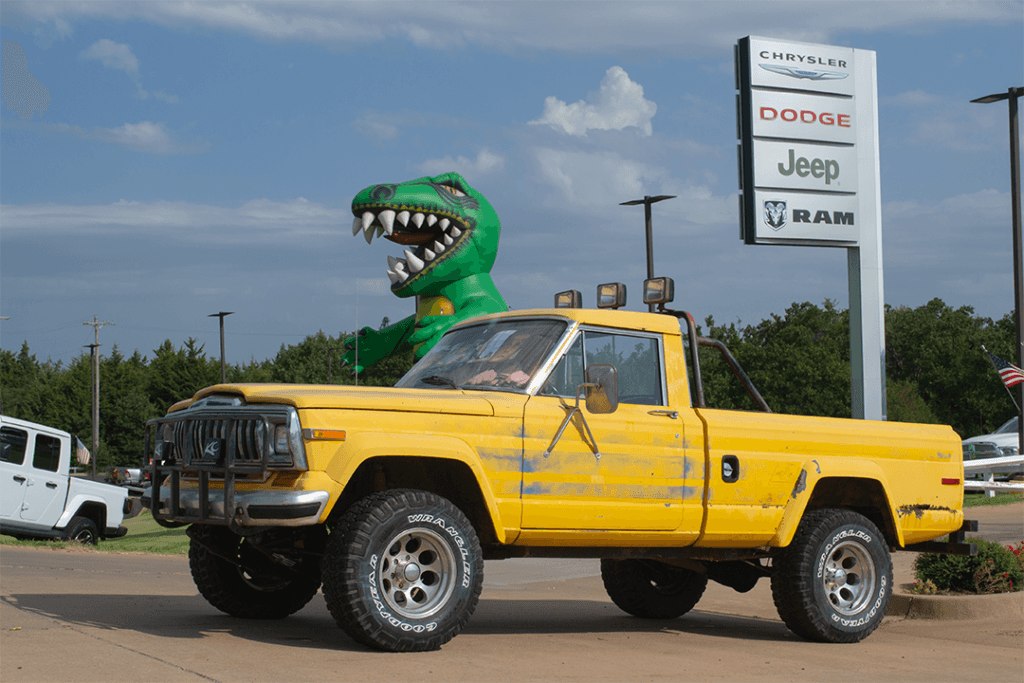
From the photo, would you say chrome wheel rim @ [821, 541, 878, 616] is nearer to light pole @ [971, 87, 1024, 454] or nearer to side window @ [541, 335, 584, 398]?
side window @ [541, 335, 584, 398]

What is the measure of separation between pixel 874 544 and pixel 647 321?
2402mm

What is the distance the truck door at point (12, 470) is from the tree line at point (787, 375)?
39.4 m

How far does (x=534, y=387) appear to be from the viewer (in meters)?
7.01

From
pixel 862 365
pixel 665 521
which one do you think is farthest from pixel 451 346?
pixel 862 365

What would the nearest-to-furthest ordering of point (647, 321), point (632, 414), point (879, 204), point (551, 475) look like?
point (551, 475)
point (632, 414)
point (647, 321)
point (879, 204)

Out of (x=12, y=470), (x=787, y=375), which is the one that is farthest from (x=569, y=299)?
(x=787, y=375)

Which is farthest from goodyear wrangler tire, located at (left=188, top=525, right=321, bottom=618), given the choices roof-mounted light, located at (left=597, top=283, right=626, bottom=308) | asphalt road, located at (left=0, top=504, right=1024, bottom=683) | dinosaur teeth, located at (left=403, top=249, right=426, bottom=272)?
dinosaur teeth, located at (left=403, top=249, right=426, bottom=272)

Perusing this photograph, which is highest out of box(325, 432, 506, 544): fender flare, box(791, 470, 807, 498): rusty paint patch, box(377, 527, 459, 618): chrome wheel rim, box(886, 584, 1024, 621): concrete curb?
box(325, 432, 506, 544): fender flare

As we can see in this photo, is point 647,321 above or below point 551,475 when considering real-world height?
above

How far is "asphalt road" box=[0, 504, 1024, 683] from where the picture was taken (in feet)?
18.6

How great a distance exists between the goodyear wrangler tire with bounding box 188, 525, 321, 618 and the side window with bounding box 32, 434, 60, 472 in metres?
11.7

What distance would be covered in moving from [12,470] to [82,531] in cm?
224

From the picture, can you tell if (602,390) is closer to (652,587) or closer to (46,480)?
(652,587)

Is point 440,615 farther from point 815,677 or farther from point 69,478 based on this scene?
point 69,478
